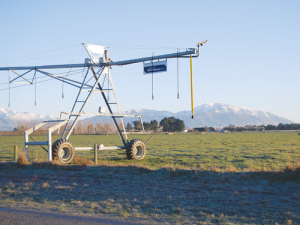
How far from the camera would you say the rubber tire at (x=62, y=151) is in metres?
19.5

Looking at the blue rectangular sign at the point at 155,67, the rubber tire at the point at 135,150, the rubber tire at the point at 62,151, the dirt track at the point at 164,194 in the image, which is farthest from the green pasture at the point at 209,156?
the blue rectangular sign at the point at 155,67

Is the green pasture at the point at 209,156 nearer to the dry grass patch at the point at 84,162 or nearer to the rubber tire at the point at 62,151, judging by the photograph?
the dry grass patch at the point at 84,162

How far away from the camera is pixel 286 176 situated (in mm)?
12117

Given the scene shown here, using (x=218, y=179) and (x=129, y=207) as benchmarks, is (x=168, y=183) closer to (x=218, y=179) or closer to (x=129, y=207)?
(x=218, y=179)

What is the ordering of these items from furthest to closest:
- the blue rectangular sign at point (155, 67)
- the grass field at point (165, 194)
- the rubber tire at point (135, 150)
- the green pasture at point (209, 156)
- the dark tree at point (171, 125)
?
the dark tree at point (171, 125) < the rubber tire at point (135, 150) < the green pasture at point (209, 156) < the blue rectangular sign at point (155, 67) < the grass field at point (165, 194)

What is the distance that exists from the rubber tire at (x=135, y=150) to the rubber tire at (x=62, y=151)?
425cm

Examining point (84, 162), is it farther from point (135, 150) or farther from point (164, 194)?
point (164, 194)

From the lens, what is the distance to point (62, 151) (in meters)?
20.1

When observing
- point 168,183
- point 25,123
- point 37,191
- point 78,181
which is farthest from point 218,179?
point 25,123

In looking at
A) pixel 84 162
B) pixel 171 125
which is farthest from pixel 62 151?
pixel 171 125

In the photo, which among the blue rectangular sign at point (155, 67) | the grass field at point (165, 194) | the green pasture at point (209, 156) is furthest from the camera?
the green pasture at point (209, 156)

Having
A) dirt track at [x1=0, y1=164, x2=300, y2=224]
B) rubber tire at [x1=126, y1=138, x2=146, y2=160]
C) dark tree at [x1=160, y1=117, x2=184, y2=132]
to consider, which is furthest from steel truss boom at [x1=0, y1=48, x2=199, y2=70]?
dark tree at [x1=160, y1=117, x2=184, y2=132]

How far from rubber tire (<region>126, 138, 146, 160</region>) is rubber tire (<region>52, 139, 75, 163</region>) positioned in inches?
167

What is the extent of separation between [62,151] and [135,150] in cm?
519
